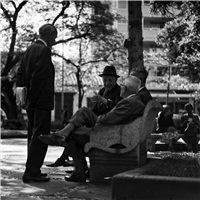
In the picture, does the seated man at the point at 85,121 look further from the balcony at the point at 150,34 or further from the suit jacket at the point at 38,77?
the balcony at the point at 150,34

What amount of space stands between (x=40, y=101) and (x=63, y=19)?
2311 centimetres

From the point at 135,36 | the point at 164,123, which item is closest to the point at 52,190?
the point at 135,36

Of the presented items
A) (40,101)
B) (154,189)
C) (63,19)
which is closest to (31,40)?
(63,19)

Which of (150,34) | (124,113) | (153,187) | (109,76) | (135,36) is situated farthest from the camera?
(150,34)

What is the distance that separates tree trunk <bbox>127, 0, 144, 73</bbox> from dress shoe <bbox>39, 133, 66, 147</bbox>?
4.45 m

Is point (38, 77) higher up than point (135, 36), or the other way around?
point (135, 36)

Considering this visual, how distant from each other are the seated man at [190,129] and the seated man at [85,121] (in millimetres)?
6184

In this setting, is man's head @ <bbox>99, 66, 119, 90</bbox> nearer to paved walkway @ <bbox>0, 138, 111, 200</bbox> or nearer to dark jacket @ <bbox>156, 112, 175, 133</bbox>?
paved walkway @ <bbox>0, 138, 111, 200</bbox>

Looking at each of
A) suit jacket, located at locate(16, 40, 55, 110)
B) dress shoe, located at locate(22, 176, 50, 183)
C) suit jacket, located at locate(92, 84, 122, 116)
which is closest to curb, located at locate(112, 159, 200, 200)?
dress shoe, located at locate(22, 176, 50, 183)

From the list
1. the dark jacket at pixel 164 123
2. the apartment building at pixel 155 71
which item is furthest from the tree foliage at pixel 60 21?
the apartment building at pixel 155 71

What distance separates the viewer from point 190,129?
12594 mm

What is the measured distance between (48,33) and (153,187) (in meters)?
3.28

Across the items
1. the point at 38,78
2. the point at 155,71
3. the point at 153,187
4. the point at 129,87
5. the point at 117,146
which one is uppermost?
the point at 155,71

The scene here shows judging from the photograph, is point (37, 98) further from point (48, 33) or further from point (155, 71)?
point (155, 71)
